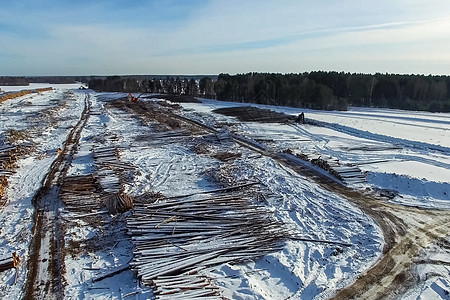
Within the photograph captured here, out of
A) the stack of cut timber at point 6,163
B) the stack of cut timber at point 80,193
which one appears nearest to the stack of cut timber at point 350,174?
the stack of cut timber at point 80,193

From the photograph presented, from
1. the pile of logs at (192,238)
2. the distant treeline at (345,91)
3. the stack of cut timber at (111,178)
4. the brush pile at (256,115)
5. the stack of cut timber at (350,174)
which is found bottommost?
the pile of logs at (192,238)

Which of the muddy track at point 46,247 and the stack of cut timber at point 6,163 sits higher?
the stack of cut timber at point 6,163

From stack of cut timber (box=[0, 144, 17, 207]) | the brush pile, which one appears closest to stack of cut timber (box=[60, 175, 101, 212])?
stack of cut timber (box=[0, 144, 17, 207])

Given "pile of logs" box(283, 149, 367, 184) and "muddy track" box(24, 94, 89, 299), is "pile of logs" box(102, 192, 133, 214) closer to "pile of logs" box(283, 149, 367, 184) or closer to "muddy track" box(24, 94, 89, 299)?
"muddy track" box(24, 94, 89, 299)

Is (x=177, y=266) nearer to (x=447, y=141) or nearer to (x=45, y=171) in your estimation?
(x=45, y=171)

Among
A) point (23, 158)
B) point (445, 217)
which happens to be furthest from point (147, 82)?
point (445, 217)

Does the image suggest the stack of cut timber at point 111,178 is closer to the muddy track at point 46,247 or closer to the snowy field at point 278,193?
the snowy field at point 278,193

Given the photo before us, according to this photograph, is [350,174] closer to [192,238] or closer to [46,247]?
[192,238]
